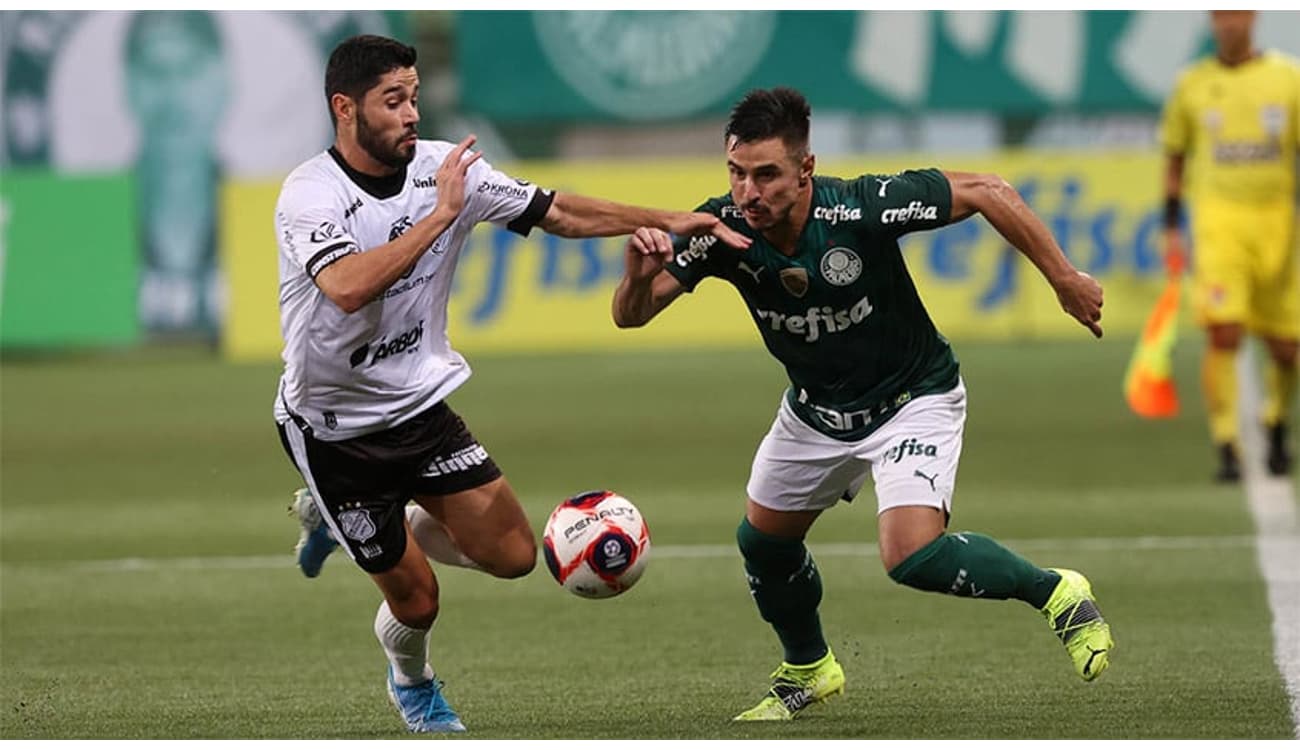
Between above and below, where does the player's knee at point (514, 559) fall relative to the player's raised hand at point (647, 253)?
below

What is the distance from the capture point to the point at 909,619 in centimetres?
963

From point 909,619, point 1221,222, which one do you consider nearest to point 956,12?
point 1221,222

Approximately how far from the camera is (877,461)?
7.37 m

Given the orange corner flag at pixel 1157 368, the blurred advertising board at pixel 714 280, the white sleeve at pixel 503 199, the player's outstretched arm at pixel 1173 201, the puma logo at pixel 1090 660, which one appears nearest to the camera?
the puma logo at pixel 1090 660

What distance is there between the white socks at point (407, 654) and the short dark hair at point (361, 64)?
1.74 m

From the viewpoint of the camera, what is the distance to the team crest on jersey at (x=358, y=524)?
7676mm

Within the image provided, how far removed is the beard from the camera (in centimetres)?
730

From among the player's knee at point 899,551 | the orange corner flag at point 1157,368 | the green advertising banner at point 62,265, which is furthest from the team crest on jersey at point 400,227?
the green advertising banner at point 62,265

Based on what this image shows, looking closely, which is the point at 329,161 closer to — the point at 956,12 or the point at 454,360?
the point at 454,360

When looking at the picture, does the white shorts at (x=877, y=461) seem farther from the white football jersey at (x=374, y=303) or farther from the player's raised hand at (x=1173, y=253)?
the player's raised hand at (x=1173, y=253)

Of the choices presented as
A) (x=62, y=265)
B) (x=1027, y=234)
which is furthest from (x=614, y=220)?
(x=62, y=265)

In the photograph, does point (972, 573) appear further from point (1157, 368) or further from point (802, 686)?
point (1157, 368)

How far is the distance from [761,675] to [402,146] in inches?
95.2

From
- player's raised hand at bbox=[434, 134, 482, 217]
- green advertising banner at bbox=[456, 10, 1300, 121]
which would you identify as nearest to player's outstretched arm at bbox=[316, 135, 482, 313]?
player's raised hand at bbox=[434, 134, 482, 217]
